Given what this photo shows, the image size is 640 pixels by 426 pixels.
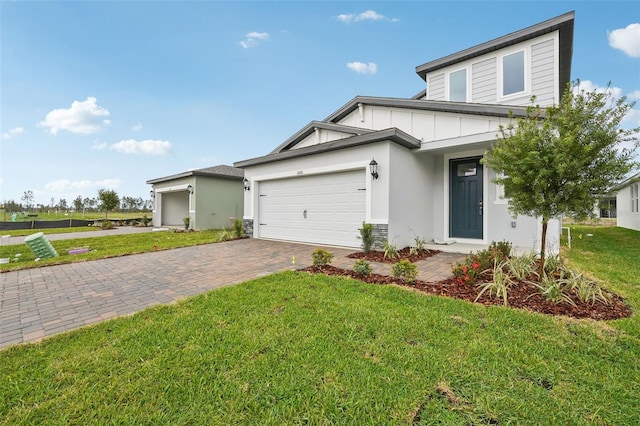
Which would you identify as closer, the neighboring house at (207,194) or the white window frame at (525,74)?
the white window frame at (525,74)

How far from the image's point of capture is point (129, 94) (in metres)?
12.9

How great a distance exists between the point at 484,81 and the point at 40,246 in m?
14.1

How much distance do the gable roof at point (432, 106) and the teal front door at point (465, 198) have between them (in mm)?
1451

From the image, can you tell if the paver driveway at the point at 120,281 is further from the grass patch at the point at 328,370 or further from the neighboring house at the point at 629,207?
the neighboring house at the point at 629,207

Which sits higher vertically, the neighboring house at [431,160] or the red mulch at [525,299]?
the neighboring house at [431,160]

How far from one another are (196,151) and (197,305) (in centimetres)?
1698

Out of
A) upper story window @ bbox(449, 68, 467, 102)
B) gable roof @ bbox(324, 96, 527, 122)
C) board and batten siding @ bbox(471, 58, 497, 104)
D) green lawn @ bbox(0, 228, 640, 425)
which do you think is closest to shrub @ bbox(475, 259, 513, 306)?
green lawn @ bbox(0, 228, 640, 425)

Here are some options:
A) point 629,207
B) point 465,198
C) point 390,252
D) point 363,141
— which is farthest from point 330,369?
point 629,207

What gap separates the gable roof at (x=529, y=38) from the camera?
301 inches

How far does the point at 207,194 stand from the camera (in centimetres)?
1538

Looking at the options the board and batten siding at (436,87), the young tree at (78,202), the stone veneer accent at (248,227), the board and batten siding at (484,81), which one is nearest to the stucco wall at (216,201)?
the stone veneer accent at (248,227)

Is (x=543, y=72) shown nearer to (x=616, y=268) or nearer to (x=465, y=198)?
(x=465, y=198)

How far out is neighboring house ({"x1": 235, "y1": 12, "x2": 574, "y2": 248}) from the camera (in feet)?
24.1

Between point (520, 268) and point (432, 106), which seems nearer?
point (520, 268)
